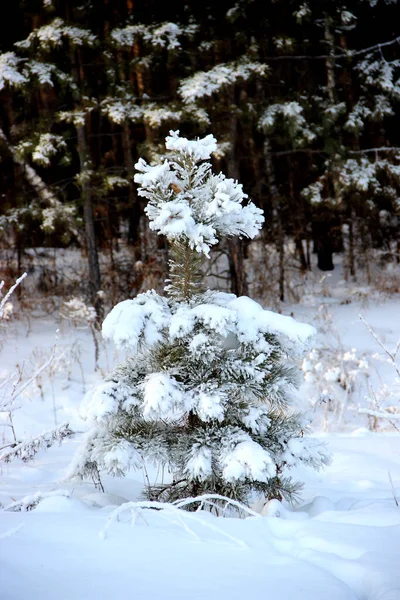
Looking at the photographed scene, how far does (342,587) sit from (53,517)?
1.22 m

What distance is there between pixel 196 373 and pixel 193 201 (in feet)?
3.05

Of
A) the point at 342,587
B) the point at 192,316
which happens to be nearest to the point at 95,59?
the point at 192,316

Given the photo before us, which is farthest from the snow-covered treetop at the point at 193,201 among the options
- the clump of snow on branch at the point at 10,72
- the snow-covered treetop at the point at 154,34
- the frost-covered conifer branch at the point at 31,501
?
the clump of snow on branch at the point at 10,72

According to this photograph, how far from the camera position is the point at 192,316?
2.63 metres

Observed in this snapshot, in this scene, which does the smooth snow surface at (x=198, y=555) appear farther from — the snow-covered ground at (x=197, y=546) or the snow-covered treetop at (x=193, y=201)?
the snow-covered treetop at (x=193, y=201)

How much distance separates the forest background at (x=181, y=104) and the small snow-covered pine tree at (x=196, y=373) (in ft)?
19.8

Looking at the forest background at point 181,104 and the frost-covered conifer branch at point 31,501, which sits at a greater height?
the forest background at point 181,104

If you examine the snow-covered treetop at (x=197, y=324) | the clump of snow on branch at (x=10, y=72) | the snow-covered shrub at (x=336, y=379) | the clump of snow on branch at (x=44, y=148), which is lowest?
the snow-covered shrub at (x=336, y=379)

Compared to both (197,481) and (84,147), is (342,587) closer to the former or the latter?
(197,481)

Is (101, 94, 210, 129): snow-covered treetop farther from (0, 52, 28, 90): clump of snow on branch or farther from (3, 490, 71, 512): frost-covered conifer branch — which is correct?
(3, 490, 71, 512): frost-covered conifer branch

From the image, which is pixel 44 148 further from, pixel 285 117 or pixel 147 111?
pixel 285 117

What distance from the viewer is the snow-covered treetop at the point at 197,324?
100 inches

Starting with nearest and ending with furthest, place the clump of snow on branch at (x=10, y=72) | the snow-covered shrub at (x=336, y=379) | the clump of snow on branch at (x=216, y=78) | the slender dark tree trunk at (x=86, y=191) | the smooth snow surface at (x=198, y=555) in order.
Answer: the smooth snow surface at (x=198, y=555)
the snow-covered shrub at (x=336, y=379)
the clump of snow on branch at (x=216, y=78)
the clump of snow on branch at (x=10, y=72)
the slender dark tree trunk at (x=86, y=191)

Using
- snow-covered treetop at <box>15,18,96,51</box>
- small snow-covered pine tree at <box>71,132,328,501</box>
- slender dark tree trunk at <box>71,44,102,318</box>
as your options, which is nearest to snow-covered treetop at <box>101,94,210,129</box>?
slender dark tree trunk at <box>71,44,102,318</box>
